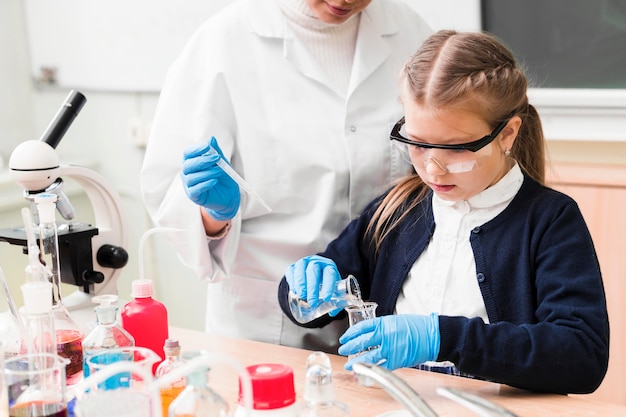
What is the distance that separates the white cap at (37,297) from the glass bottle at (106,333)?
13cm

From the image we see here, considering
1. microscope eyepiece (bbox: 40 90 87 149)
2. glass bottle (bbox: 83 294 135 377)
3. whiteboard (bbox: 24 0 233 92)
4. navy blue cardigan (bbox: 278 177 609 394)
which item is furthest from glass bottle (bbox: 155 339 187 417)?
whiteboard (bbox: 24 0 233 92)

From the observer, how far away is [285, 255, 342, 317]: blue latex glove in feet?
5.19

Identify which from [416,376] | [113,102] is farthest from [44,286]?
[113,102]

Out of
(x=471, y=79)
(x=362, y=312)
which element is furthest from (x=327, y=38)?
(x=362, y=312)

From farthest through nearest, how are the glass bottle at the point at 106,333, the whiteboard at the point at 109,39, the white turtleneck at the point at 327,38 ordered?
1. the whiteboard at the point at 109,39
2. the white turtleneck at the point at 327,38
3. the glass bottle at the point at 106,333

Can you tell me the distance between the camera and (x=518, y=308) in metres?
1.59

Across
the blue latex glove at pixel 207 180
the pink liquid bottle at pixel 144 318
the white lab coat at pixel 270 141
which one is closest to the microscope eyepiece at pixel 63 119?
the white lab coat at pixel 270 141

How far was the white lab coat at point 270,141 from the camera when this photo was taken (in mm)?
1863

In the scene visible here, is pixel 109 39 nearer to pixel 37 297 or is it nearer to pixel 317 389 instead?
pixel 37 297

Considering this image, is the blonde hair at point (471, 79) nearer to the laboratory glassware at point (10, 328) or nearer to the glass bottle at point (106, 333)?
the glass bottle at point (106, 333)

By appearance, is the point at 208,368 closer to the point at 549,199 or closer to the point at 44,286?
the point at 44,286

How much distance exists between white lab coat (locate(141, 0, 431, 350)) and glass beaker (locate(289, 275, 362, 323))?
0.22 metres

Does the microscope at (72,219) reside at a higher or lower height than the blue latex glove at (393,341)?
higher

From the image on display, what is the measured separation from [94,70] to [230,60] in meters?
1.61
